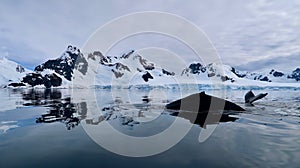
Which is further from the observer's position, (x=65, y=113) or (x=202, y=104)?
(x=202, y=104)

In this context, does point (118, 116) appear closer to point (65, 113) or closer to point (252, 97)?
point (65, 113)

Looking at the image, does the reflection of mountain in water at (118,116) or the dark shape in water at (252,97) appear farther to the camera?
the dark shape in water at (252,97)

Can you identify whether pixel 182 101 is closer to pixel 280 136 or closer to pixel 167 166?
pixel 280 136

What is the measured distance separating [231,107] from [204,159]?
10.2 m

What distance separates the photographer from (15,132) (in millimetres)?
7855

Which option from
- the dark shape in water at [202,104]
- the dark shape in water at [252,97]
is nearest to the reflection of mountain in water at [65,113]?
the dark shape in water at [202,104]

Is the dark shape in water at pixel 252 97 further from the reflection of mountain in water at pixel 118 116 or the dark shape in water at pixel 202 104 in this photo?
the reflection of mountain in water at pixel 118 116

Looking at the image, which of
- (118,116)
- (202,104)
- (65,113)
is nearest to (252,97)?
(202,104)

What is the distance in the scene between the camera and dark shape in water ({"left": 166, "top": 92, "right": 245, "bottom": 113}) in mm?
13820

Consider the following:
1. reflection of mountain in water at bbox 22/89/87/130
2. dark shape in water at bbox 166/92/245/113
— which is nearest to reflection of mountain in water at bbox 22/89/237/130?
reflection of mountain in water at bbox 22/89/87/130

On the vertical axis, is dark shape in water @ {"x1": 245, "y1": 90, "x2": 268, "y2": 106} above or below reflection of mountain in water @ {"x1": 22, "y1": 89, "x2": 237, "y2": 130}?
above

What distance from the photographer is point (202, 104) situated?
1379 centimetres

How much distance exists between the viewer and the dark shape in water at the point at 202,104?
45.3ft

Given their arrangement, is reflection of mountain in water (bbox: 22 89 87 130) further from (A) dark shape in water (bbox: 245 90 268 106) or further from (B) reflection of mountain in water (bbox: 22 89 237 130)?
(A) dark shape in water (bbox: 245 90 268 106)
